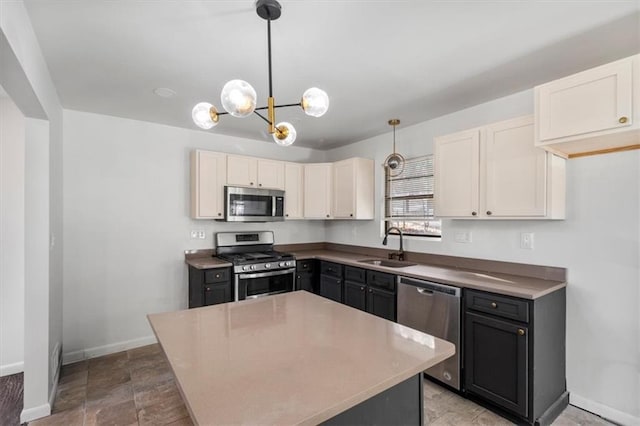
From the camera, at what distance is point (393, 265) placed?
339cm

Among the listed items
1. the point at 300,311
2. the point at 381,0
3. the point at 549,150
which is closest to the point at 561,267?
the point at 549,150

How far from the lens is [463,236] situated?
3070 mm

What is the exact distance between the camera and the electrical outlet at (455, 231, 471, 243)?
9.94ft

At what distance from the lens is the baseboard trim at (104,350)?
3.07 m

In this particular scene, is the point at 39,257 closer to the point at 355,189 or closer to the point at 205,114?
the point at 205,114

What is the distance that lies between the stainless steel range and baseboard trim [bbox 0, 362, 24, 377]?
6.62 feet

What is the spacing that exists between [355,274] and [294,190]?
4.88 feet

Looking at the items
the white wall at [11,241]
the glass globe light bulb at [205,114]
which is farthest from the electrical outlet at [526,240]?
the white wall at [11,241]

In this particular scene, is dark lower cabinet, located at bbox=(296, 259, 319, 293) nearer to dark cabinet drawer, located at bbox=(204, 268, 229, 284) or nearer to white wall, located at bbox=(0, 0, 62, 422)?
dark cabinet drawer, located at bbox=(204, 268, 229, 284)

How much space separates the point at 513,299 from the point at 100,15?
3.04m

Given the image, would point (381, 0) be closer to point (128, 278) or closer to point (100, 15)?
point (100, 15)

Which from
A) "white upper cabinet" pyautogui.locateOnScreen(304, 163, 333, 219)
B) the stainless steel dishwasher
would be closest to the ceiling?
"white upper cabinet" pyautogui.locateOnScreen(304, 163, 333, 219)

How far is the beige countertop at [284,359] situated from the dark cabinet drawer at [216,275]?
1.54m

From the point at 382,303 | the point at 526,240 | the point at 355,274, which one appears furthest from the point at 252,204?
the point at 526,240
